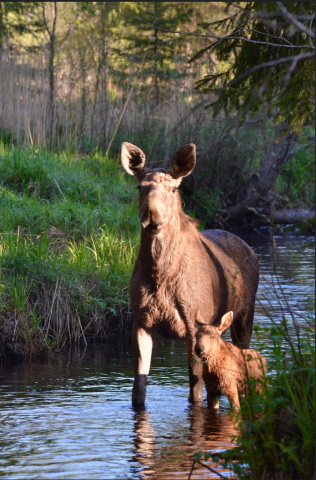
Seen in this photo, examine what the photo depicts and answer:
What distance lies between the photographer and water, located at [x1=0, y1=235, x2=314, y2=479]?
207 inches

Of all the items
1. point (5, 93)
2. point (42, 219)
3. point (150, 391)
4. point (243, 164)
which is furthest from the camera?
point (243, 164)

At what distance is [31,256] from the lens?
973 centimetres

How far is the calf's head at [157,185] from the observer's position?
6074mm

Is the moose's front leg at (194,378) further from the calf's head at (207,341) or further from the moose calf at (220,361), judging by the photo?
the calf's head at (207,341)

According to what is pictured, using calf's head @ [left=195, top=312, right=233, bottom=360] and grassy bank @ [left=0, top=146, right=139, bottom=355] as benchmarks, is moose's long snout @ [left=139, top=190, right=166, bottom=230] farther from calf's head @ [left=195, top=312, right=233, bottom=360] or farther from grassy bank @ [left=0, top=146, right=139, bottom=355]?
grassy bank @ [left=0, top=146, right=139, bottom=355]

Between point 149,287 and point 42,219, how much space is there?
5.22 metres

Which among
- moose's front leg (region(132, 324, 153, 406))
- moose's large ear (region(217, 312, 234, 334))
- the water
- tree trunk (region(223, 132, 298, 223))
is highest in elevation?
tree trunk (region(223, 132, 298, 223))

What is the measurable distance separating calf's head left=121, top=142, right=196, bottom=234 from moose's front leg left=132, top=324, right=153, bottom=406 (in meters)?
0.98

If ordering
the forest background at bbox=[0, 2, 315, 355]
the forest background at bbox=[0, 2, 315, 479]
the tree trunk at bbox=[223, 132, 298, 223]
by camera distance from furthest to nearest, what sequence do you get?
the tree trunk at bbox=[223, 132, 298, 223]
the forest background at bbox=[0, 2, 315, 355]
the forest background at bbox=[0, 2, 315, 479]

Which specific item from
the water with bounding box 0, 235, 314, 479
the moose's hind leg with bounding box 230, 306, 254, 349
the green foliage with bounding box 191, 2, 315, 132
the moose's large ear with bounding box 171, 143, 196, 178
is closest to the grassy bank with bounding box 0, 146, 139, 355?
the water with bounding box 0, 235, 314, 479

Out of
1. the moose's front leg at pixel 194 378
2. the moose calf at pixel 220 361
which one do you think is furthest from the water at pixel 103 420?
the moose calf at pixel 220 361

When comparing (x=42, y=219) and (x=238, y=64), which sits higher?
(x=238, y=64)

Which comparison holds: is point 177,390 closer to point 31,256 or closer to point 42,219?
point 31,256

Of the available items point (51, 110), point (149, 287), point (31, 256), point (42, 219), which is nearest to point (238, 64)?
point (149, 287)
